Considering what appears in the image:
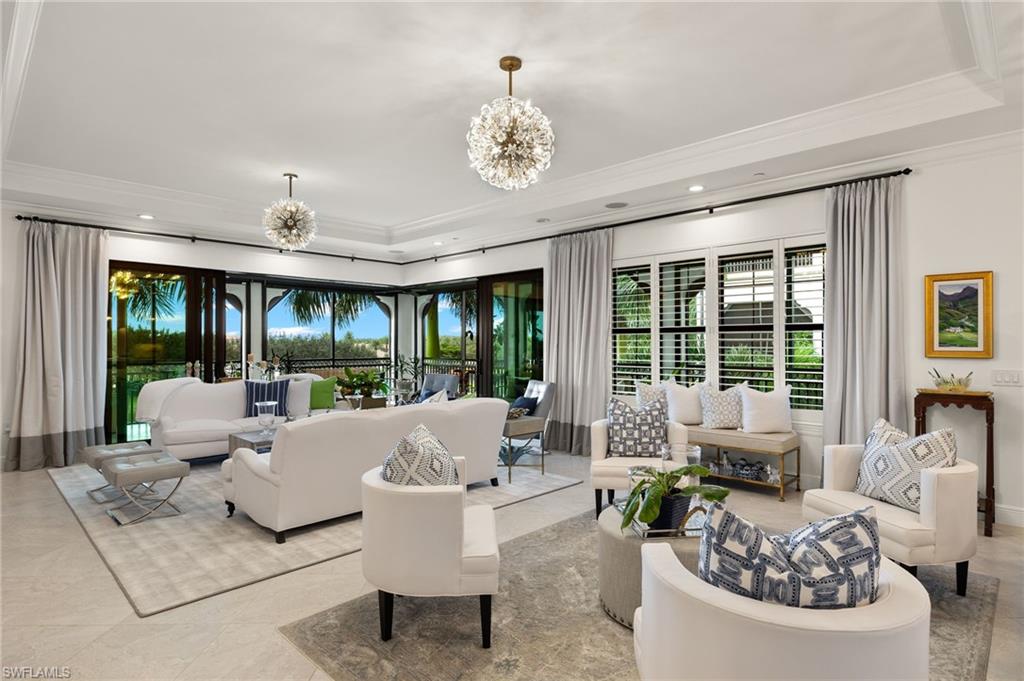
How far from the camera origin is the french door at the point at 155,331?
6.82 meters

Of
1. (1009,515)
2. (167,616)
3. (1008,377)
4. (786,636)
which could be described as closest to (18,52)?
(167,616)

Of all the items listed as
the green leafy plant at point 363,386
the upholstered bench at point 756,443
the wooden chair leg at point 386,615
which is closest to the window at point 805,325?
the upholstered bench at point 756,443

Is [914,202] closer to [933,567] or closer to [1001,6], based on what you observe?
[1001,6]

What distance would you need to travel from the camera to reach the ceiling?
2986 mm

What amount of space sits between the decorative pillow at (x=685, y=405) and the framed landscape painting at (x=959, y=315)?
1.92m

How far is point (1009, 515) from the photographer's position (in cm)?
412

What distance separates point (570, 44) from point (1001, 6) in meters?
2.13

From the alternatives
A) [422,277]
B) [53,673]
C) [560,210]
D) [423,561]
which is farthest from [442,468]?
[422,277]

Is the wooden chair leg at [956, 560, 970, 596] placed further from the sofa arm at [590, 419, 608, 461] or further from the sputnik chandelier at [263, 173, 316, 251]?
the sputnik chandelier at [263, 173, 316, 251]

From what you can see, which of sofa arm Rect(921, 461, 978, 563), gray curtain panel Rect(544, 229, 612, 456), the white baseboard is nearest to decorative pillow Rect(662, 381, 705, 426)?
gray curtain panel Rect(544, 229, 612, 456)

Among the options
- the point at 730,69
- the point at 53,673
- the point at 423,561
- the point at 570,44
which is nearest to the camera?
the point at 53,673

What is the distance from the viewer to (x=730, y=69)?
3510 millimetres

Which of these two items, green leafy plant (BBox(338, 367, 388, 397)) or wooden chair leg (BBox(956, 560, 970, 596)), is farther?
green leafy plant (BBox(338, 367, 388, 397))

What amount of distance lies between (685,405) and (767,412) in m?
0.78
